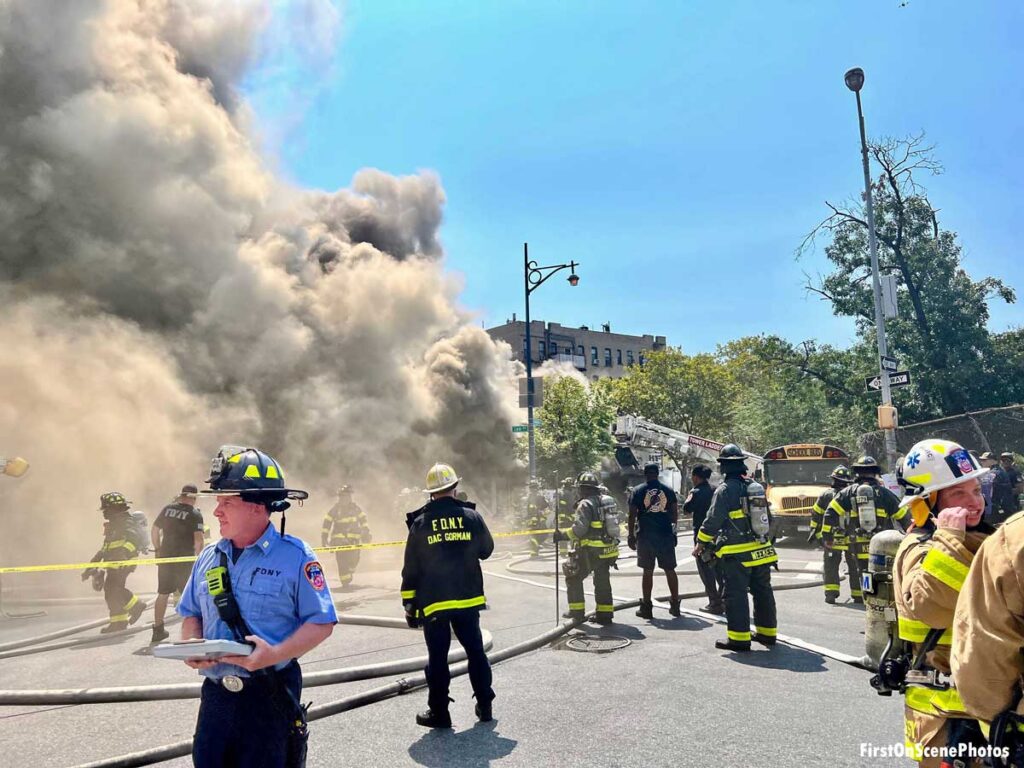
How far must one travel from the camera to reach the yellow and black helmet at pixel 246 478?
2336mm

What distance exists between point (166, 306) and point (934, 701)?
67.1 feet

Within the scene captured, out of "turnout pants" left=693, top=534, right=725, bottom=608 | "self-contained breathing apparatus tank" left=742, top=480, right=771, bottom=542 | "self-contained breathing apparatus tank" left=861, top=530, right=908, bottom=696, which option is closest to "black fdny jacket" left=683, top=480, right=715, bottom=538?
"turnout pants" left=693, top=534, right=725, bottom=608

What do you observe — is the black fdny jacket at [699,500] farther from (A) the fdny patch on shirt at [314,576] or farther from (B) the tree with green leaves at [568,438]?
(B) the tree with green leaves at [568,438]

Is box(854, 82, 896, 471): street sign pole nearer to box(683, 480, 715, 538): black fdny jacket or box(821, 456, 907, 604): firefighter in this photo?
box(821, 456, 907, 604): firefighter

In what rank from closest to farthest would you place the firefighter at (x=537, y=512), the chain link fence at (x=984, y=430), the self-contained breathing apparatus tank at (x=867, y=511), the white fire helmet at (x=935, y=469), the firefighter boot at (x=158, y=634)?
1. the white fire helmet at (x=935, y=469)
2. the firefighter boot at (x=158, y=634)
3. the self-contained breathing apparatus tank at (x=867, y=511)
4. the chain link fence at (x=984, y=430)
5. the firefighter at (x=537, y=512)

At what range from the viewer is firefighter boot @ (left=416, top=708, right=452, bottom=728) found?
415cm

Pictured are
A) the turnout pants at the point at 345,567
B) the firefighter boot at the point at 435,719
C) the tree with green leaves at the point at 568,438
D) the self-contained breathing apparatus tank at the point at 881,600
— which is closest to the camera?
the self-contained breathing apparatus tank at the point at 881,600

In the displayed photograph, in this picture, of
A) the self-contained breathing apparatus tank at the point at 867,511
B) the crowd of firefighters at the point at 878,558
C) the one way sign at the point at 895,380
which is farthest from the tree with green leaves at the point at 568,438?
the self-contained breathing apparatus tank at the point at 867,511

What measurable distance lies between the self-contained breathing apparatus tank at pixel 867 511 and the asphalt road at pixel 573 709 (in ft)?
4.14

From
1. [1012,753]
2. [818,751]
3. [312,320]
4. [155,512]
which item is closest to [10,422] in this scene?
[155,512]

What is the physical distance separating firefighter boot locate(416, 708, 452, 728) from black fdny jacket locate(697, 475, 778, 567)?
305 cm

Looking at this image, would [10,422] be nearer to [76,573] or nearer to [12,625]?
[76,573]

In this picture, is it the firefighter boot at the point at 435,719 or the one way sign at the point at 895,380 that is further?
the one way sign at the point at 895,380

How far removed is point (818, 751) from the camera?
3.66 metres
